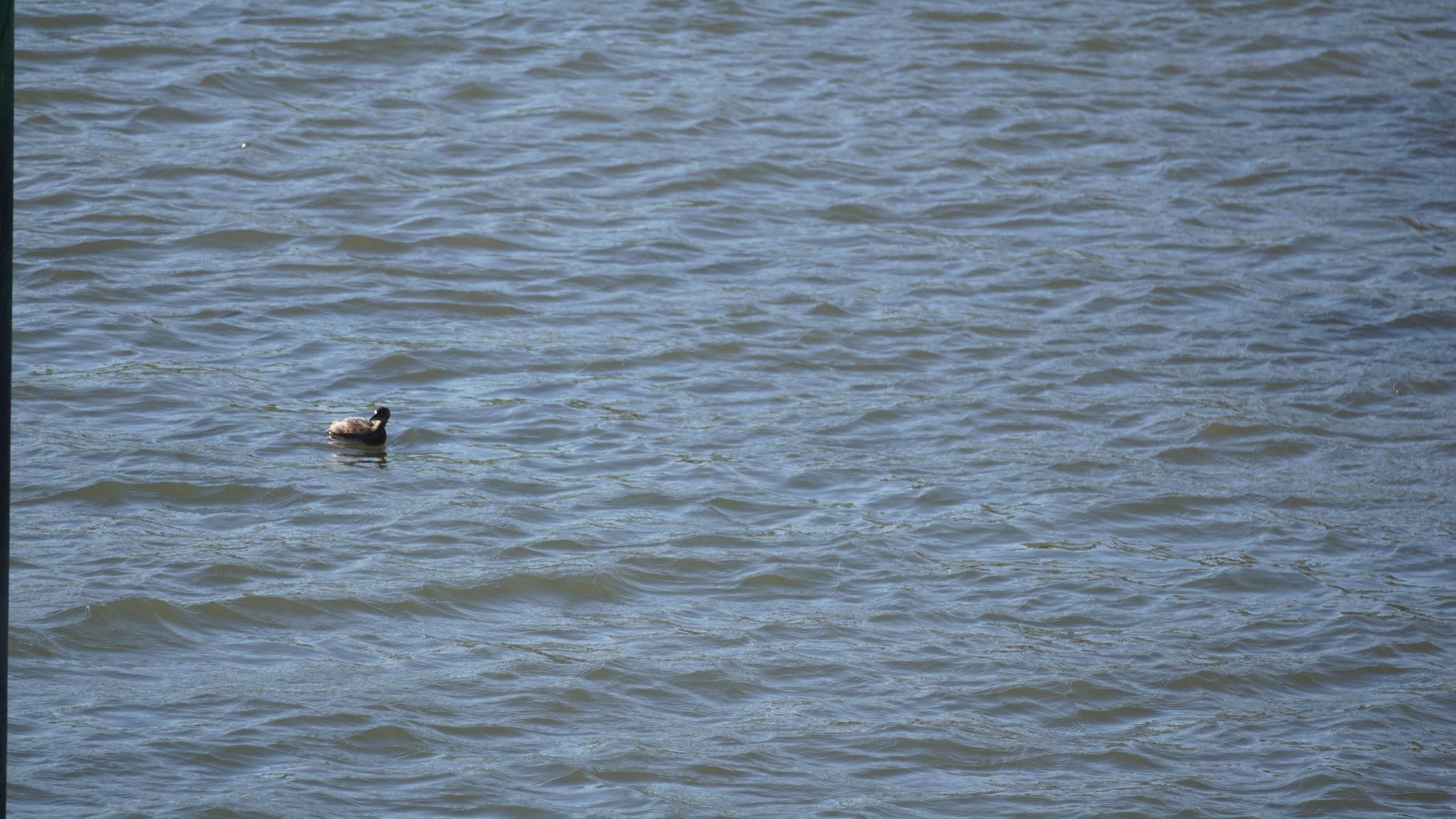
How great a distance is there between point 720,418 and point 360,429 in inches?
65.8

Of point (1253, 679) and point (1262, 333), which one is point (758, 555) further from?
point (1262, 333)

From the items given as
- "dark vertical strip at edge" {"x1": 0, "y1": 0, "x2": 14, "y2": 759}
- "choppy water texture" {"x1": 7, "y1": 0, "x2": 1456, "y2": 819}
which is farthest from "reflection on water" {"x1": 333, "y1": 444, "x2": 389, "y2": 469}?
"dark vertical strip at edge" {"x1": 0, "y1": 0, "x2": 14, "y2": 759}

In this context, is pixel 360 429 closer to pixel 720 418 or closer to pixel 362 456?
pixel 362 456

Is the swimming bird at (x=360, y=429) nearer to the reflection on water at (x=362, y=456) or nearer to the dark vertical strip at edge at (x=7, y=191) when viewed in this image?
the reflection on water at (x=362, y=456)

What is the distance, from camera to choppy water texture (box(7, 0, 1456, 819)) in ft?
16.6

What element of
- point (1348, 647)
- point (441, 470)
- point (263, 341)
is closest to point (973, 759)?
point (1348, 647)

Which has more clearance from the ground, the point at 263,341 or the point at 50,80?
the point at 50,80

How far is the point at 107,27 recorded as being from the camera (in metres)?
11.7

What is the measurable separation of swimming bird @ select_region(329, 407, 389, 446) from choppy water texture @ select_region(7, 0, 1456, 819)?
0.09 metres

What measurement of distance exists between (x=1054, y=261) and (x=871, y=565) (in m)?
3.93

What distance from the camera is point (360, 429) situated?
22.7ft

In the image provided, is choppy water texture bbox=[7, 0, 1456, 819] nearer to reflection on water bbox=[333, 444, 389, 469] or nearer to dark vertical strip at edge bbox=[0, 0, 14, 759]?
reflection on water bbox=[333, 444, 389, 469]

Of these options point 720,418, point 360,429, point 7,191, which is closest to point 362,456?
point 360,429

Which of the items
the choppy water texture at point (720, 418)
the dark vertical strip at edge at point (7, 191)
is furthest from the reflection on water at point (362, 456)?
the dark vertical strip at edge at point (7, 191)
